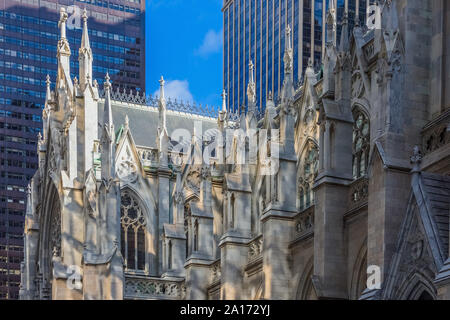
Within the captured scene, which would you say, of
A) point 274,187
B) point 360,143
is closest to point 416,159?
point 360,143

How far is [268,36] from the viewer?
4889 inches

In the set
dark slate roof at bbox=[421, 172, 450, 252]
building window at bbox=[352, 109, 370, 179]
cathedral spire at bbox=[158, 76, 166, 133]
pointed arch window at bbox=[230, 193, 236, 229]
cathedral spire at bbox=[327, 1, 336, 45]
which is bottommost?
dark slate roof at bbox=[421, 172, 450, 252]

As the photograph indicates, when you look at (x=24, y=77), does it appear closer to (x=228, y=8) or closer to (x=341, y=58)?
(x=228, y=8)

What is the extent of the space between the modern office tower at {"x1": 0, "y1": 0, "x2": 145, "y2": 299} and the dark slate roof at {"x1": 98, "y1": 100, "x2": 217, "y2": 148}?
58276 mm

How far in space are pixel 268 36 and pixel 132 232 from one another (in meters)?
70.1

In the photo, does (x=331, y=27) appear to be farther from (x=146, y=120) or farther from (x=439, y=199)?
(x=146, y=120)

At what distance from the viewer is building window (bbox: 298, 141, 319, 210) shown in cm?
4369

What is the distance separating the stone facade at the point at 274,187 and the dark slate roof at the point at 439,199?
0.13ft

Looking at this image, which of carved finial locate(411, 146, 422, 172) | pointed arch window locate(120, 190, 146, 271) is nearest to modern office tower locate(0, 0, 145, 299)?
pointed arch window locate(120, 190, 146, 271)

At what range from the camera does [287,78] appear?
4144 cm

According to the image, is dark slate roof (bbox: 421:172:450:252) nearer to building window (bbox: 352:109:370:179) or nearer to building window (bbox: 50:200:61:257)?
building window (bbox: 352:109:370:179)
